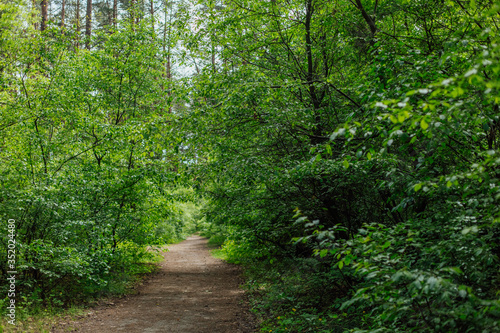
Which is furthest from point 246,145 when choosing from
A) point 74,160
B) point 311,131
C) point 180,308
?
point 74,160

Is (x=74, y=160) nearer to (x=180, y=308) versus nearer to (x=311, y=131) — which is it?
(x=180, y=308)

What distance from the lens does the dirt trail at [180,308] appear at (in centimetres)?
651

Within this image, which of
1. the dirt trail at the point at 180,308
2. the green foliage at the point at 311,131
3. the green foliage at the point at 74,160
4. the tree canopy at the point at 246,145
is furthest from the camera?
the dirt trail at the point at 180,308

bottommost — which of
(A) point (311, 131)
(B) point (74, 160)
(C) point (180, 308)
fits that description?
(C) point (180, 308)

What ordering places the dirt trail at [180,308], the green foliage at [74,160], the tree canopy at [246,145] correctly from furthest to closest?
the dirt trail at [180,308] < the green foliage at [74,160] < the tree canopy at [246,145]

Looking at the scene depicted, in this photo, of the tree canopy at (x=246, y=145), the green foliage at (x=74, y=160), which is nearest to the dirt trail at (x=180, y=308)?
the tree canopy at (x=246, y=145)

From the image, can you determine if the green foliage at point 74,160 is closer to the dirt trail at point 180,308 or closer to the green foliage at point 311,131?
the dirt trail at point 180,308

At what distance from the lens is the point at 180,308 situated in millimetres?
7949

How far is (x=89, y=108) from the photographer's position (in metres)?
9.35

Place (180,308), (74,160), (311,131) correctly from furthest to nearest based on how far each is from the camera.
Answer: (74,160)
(180,308)
(311,131)

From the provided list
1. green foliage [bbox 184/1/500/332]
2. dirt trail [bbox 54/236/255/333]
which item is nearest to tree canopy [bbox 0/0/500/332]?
green foliage [bbox 184/1/500/332]

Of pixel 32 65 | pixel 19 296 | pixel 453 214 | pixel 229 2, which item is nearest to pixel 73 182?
pixel 19 296

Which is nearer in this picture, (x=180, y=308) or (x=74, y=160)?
(x=180, y=308)

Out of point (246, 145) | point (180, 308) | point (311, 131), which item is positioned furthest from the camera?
point (180, 308)
